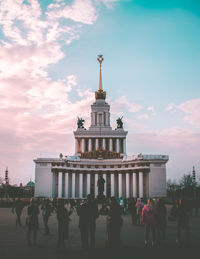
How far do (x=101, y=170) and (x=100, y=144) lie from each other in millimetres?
10993

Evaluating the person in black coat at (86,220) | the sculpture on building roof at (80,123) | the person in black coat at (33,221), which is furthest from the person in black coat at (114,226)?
the sculpture on building roof at (80,123)

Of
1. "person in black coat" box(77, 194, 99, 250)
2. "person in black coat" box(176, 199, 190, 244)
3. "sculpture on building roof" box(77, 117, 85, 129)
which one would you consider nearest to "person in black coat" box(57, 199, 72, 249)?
"person in black coat" box(77, 194, 99, 250)

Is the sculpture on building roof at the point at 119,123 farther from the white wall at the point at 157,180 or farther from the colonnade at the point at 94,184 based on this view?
the white wall at the point at 157,180

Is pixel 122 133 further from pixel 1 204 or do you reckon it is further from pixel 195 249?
pixel 195 249

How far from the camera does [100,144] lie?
85875 mm

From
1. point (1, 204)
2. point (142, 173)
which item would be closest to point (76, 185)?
point (142, 173)

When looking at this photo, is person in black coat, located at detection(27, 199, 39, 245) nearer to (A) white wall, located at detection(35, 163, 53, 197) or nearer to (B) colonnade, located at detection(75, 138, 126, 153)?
(A) white wall, located at detection(35, 163, 53, 197)

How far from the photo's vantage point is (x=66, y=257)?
929 cm

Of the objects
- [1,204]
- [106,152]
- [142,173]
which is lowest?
[1,204]

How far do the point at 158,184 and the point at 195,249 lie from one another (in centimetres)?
6091

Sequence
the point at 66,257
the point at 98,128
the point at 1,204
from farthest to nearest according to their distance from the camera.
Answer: the point at 98,128
the point at 1,204
the point at 66,257

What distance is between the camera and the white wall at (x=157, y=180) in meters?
69.6

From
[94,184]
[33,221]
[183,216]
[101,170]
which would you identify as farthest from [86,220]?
[94,184]

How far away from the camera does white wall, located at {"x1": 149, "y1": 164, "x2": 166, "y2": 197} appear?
69.6m
